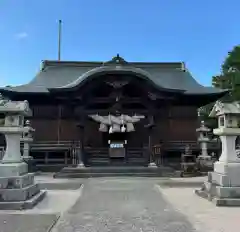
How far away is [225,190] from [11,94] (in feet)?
44.0

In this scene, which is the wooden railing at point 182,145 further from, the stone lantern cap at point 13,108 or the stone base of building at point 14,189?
the stone base of building at point 14,189

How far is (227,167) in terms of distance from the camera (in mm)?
7473

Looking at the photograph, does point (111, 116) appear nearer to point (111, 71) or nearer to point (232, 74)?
point (111, 71)

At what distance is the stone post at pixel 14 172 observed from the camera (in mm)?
6934

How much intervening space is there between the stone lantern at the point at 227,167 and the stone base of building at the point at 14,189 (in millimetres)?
4366

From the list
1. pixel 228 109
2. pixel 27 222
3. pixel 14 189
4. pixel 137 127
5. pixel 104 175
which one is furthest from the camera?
pixel 137 127

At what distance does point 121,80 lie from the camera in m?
16.4

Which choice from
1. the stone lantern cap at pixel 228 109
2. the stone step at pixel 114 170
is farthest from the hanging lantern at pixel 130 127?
the stone lantern cap at pixel 228 109

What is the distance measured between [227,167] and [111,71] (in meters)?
9.47

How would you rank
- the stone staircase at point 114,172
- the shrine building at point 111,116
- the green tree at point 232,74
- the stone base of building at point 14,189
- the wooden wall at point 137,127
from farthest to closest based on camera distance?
the green tree at point 232,74 → the wooden wall at point 137,127 → the shrine building at point 111,116 → the stone staircase at point 114,172 → the stone base of building at point 14,189

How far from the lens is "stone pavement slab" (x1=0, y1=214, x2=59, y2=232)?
5.08 m

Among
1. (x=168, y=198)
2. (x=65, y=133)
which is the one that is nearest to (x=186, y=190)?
(x=168, y=198)

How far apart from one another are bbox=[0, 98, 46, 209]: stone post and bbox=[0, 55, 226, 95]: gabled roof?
304 inches

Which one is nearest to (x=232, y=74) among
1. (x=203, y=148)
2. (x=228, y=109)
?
(x=203, y=148)
